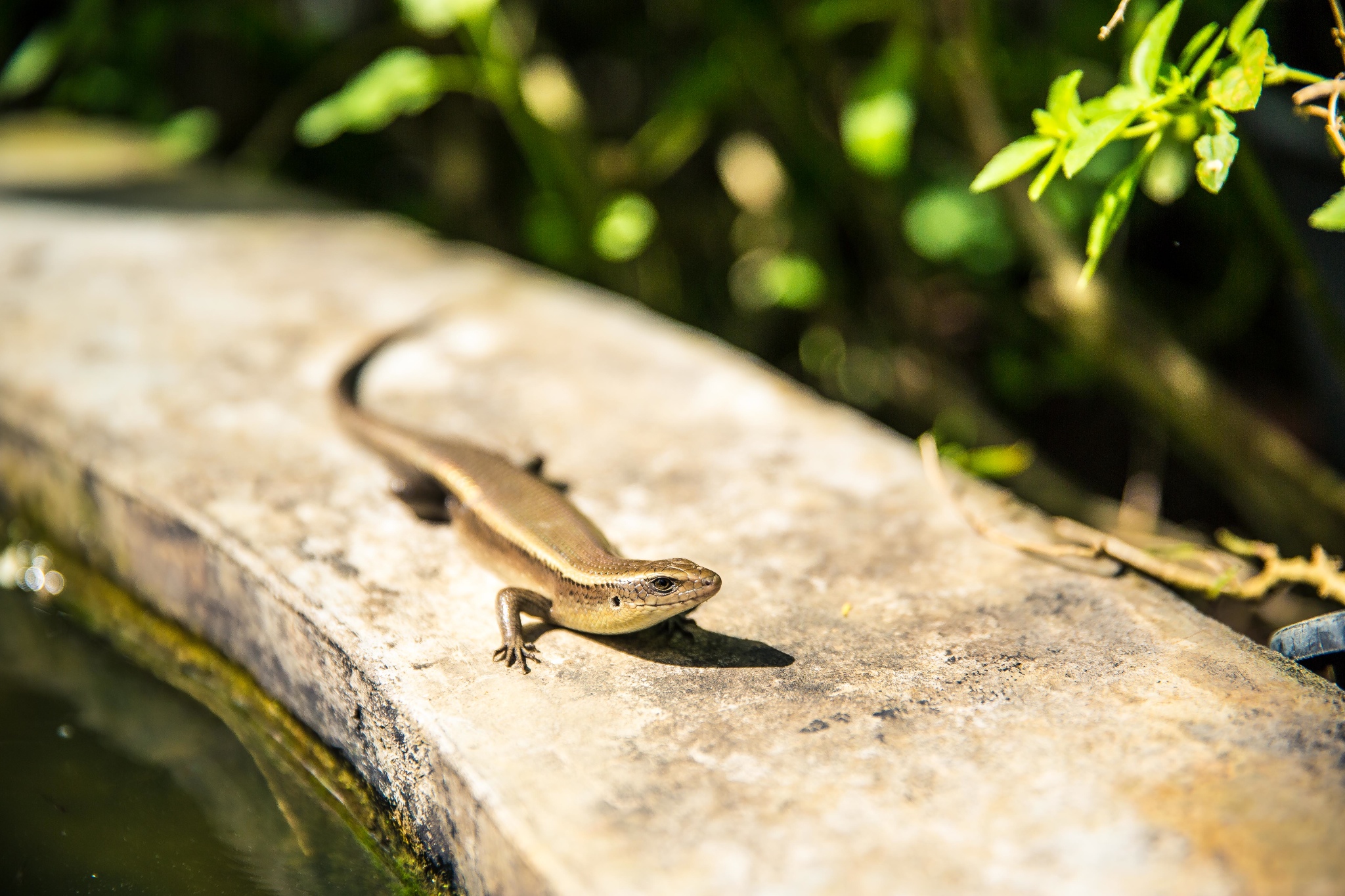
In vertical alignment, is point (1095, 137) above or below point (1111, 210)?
above

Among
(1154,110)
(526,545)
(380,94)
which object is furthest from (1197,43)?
(380,94)

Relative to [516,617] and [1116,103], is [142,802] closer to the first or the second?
[516,617]

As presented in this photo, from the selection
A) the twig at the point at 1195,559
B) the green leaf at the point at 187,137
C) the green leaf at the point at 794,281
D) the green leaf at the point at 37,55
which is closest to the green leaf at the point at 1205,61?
the twig at the point at 1195,559

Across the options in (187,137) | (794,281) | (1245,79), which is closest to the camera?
(1245,79)

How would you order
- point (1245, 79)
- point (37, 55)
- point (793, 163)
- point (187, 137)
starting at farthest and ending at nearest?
point (187, 137) < point (793, 163) < point (37, 55) < point (1245, 79)

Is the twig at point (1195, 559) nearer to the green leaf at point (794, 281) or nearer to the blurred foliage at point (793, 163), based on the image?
the blurred foliage at point (793, 163)

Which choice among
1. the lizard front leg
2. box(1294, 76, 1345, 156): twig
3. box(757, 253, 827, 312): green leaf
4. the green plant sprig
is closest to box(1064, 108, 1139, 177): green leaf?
the green plant sprig

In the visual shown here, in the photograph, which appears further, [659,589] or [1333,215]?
[659,589]

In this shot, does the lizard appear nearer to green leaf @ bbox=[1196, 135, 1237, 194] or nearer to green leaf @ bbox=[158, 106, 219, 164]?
green leaf @ bbox=[1196, 135, 1237, 194]
